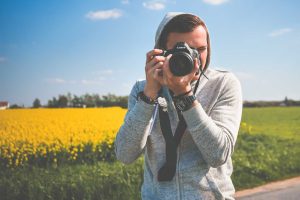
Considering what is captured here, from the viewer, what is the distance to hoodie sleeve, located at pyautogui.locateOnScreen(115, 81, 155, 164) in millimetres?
1431

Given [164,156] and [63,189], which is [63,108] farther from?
[164,156]

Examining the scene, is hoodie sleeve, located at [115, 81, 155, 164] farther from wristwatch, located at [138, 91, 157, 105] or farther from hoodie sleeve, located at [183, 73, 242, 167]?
hoodie sleeve, located at [183, 73, 242, 167]

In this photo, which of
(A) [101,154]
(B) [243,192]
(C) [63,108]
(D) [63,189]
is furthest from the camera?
(C) [63,108]

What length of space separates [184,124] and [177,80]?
0.52 feet

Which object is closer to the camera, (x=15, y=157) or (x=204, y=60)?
(x=204, y=60)

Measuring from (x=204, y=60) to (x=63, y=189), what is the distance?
354 cm

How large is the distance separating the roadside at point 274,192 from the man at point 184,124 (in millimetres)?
3810

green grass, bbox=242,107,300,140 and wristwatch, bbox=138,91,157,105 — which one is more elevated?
wristwatch, bbox=138,91,157,105

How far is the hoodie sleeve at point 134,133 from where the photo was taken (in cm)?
143

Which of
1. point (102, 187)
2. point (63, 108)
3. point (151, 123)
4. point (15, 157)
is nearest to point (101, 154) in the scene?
point (15, 157)

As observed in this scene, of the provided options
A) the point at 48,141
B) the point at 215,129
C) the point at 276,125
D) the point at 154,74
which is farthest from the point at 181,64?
the point at 276,125

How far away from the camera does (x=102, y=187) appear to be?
15.5 ft

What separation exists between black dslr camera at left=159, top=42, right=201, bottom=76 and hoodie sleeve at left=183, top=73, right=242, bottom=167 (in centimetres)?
13

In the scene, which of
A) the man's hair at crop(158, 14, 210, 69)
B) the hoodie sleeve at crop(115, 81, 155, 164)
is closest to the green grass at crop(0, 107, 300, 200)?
the hoodie sleeve at crop(115, 81, 155, 164)
